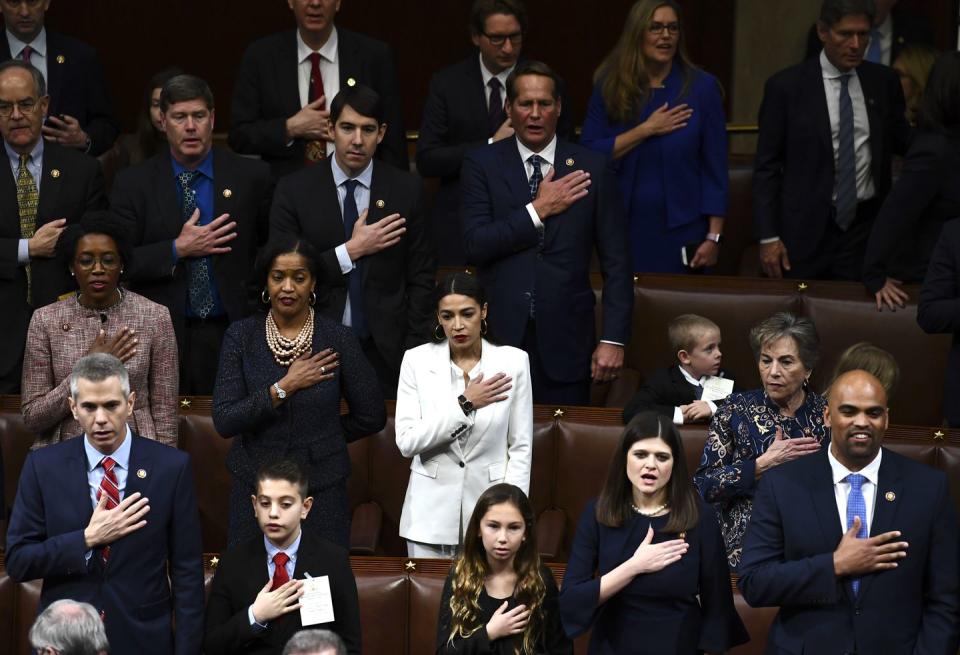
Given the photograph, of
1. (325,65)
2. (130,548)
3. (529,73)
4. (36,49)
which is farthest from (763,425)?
(36,49)

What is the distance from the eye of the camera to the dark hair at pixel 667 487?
4039 mm

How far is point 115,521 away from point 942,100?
2855mm

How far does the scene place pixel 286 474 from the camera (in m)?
4.09

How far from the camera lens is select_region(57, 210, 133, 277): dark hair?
4816 millimetres

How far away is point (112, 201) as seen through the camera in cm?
541

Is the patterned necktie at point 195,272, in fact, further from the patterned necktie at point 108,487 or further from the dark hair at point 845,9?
the dark hair at point 845,9

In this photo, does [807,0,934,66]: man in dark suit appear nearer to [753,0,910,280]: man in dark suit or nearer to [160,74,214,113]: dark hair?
[753,0,910,280]: man in dark suit

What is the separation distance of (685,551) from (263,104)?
264 centimetres

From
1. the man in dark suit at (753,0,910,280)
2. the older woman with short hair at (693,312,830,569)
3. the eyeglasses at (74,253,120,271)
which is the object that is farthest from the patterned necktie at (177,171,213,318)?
the man in dark suit at (753,0,910,280)

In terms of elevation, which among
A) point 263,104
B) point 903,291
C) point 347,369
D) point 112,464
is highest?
point 263,104

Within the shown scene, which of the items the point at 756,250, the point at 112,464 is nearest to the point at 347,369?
the point at 112,464

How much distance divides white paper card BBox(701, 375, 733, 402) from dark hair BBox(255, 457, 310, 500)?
4.99 feet

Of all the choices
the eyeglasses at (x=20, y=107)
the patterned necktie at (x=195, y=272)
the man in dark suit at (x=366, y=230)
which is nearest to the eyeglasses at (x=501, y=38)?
the man in dark suit at (x=366, y=230)

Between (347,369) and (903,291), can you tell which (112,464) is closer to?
(347,369)
